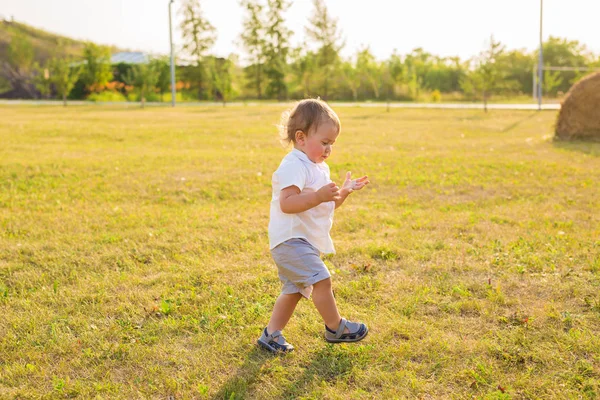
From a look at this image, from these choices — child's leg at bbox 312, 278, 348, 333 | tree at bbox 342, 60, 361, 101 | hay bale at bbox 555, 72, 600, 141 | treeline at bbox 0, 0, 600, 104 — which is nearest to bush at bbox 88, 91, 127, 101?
treeline at bbox 0, 0, 600, 104

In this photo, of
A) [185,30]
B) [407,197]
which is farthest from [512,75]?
[407,197]

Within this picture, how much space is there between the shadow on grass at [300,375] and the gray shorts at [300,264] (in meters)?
0.42

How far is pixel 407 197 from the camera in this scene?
7809 millimetres

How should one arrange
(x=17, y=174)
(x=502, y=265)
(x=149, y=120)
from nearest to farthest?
(x=502, y=265) < (x=17, y=174) < (x=149, y=120)

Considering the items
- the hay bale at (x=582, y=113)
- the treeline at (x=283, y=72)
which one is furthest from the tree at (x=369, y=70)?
the hay bale at (x=582, y=113)

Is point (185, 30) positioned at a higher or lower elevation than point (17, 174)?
higher

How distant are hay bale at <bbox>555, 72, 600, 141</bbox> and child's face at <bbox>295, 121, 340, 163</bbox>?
12579mm

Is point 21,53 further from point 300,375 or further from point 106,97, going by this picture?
point 300,375

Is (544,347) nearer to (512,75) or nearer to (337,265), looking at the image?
(337,265)

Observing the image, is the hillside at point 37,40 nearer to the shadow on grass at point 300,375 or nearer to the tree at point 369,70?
the tree at point 369,70

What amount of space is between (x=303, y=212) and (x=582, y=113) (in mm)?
12973

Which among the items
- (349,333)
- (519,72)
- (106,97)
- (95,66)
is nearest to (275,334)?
(349,333)

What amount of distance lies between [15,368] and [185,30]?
46.5 meters

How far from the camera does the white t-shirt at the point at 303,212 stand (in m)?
3.28
